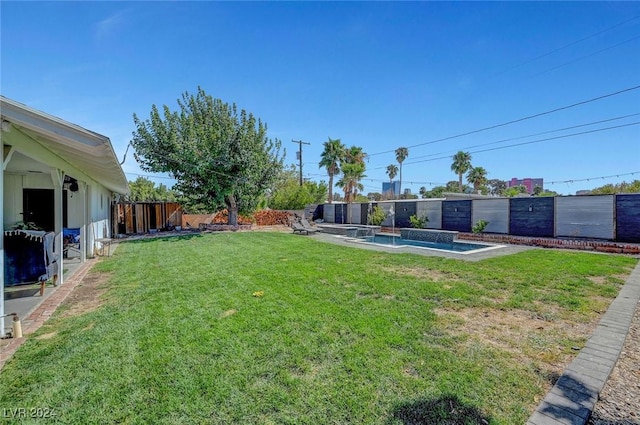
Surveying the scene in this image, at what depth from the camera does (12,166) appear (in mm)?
7305

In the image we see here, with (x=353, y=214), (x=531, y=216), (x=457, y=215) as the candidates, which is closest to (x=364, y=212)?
(x=353, y=214)

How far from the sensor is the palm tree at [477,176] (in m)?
37.6

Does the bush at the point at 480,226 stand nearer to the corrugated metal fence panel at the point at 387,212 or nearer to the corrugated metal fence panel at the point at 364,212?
the corrugated metal fence panel at the point at 387,212

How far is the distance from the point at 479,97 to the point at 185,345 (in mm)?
23121

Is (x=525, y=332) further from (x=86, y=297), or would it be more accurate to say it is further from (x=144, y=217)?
(x=144, y=217)

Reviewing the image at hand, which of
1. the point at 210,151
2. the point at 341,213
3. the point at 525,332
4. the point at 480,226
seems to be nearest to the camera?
the point at 525,332

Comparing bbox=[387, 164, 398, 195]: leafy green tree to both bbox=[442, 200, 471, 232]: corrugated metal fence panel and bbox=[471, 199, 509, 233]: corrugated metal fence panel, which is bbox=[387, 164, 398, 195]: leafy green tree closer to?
bbox=[442, 200, 471, 232]: corrugated metal fence panel

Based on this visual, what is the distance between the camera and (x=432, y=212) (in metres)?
18.2

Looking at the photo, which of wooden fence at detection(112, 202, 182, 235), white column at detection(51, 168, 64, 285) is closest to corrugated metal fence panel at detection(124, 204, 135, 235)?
wooden fence at detection(112, 202, 182, 235)

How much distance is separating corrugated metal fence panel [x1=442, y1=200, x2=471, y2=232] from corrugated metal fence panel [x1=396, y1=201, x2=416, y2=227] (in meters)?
→ 2.16

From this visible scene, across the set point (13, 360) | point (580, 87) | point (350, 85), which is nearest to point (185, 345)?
point (13, 360)

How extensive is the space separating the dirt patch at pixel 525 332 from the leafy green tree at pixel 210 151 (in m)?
15.2

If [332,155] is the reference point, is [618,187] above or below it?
below

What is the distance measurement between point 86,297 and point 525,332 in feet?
24.1
